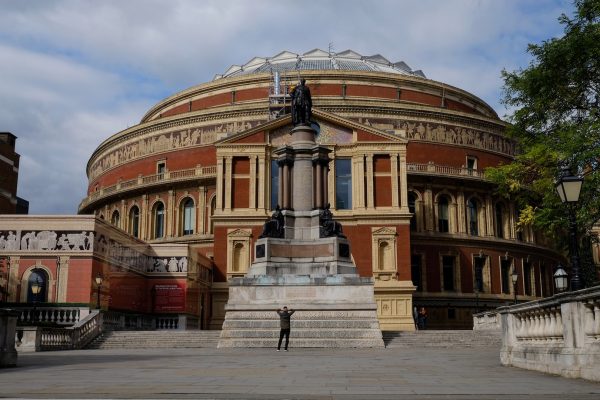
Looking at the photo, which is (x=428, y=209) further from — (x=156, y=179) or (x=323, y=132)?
(x=156, y=179)

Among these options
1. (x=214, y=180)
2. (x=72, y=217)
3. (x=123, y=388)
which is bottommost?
(x=123, y=388)

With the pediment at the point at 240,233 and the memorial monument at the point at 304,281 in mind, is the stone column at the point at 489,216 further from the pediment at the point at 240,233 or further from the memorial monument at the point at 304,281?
the memorial monument at the point at 304,281

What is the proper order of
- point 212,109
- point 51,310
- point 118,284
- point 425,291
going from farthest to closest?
point 212,109, point 425,291, point 118,284, point 51,310

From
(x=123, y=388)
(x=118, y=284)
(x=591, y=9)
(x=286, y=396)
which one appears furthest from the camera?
(x=118, y=284)

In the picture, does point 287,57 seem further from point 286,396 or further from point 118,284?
point 286,396

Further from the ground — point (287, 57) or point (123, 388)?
point (287, 57)

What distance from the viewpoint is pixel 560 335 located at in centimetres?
1265

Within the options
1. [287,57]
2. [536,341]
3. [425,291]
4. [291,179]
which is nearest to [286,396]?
[536,341]

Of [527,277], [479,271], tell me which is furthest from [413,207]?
[527,277]

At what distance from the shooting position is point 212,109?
58219 millimetres

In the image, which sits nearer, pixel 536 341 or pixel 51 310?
pixel 536 341

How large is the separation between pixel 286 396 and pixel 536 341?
7.10 meters

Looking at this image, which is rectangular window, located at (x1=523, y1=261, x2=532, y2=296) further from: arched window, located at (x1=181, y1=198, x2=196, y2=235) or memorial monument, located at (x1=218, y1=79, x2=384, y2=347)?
memorial monument, located at (x1=218, y1=79, x2=384, y2=347)

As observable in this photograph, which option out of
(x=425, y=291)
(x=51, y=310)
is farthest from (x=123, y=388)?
(x=425, y=291)
